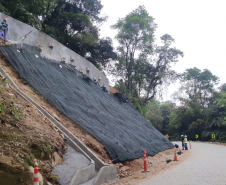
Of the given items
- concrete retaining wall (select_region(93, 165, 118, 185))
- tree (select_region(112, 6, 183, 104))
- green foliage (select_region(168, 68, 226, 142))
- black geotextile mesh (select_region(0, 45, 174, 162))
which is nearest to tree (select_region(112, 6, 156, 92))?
tree (select_region(112, 6, 183, 104))

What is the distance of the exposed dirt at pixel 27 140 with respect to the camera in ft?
14.8

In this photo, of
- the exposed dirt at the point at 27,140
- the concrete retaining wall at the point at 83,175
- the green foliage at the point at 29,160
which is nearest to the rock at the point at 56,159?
the exposed dirt at the point at 27,140

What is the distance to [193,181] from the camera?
20.3 ft

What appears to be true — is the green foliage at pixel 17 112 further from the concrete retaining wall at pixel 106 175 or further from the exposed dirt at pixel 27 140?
the concrete retaining wall at pixel 106 175

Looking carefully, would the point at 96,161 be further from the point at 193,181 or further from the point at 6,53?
the point at 6,53

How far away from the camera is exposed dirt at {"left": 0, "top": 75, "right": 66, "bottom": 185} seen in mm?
4516

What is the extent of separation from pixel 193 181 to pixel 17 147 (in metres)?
4.64

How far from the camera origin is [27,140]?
517 cm

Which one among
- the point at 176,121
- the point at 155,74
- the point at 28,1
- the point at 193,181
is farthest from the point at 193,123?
the point at 193,181

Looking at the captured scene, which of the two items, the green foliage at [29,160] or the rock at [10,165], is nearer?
the rock at [10,165]

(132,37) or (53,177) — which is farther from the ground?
(132,37)

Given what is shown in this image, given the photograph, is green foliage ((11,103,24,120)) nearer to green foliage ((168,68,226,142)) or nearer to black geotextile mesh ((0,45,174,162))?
black geotextile mesh ((0,45,174,162))

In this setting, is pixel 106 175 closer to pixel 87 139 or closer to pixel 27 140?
pixel 87 139

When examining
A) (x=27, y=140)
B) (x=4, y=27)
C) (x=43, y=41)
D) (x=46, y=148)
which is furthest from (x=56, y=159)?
(x=43, y=41)
